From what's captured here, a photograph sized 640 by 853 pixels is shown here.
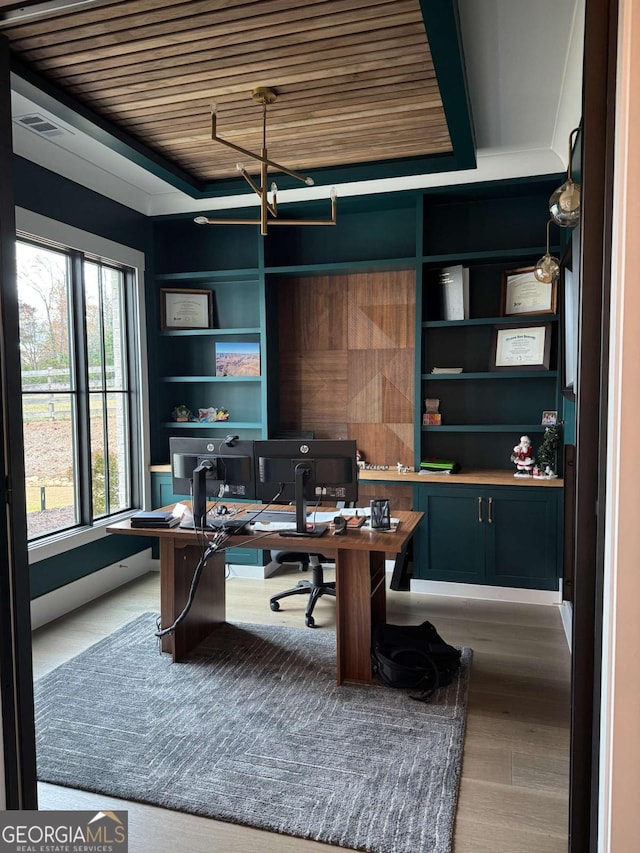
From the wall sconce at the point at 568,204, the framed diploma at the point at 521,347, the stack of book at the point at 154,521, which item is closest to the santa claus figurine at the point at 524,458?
the framed diploma at the point at 521,347

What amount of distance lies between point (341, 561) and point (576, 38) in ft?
8.75

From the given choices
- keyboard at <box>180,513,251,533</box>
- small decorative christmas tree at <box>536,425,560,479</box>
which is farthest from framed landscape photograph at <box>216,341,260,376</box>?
small decorative christmas tree at <box>536,425,560,479</box>

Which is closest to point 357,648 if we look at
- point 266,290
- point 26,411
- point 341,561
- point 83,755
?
point 341,561

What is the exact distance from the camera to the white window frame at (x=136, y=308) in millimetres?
3693

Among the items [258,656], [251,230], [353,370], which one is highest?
[251,230]

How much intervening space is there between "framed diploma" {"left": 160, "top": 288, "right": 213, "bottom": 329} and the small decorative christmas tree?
288 cm

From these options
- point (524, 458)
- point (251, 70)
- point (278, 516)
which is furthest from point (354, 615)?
point (251, 70)

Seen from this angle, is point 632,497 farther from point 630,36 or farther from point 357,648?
point 357,648

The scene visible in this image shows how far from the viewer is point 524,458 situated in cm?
418

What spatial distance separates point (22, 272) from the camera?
12.2ft

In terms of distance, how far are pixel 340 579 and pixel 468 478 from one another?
151 cm

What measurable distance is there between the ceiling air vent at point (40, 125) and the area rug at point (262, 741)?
3064 millimetres

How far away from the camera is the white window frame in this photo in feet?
12.1

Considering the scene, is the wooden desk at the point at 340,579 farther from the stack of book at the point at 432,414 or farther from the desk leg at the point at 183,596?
the stack of book at the point at 432,414
